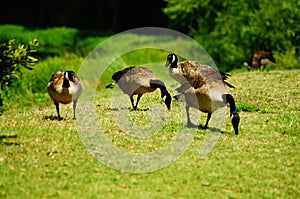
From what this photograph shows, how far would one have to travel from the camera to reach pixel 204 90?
1032cm

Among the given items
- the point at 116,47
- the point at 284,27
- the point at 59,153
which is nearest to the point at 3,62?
the point at 59,153

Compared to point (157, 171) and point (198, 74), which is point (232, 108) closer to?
point (198, 74)

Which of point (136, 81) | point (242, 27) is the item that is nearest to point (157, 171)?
point (136, 81)

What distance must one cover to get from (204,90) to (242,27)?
1539 cm

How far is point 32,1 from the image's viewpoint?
46.9 meters

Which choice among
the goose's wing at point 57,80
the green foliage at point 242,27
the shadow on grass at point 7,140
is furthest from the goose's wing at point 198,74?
the green foliage at point 242,27

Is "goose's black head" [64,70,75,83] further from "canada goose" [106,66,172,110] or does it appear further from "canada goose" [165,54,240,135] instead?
"canada goose" [165,54,240,135]

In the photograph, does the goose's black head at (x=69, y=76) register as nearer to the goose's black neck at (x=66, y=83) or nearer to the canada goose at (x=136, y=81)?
the goose's black neck at (x=66, y=83)

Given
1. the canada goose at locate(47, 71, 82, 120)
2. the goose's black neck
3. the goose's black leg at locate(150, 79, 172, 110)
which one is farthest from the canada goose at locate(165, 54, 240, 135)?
the goose's black neck

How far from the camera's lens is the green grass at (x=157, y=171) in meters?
7.97

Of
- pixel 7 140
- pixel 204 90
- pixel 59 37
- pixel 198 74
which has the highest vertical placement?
pixel 198 74

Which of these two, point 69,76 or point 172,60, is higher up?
point 172,60

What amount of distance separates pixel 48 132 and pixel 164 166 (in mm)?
2541

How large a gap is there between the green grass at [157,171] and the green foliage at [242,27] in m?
11.7
